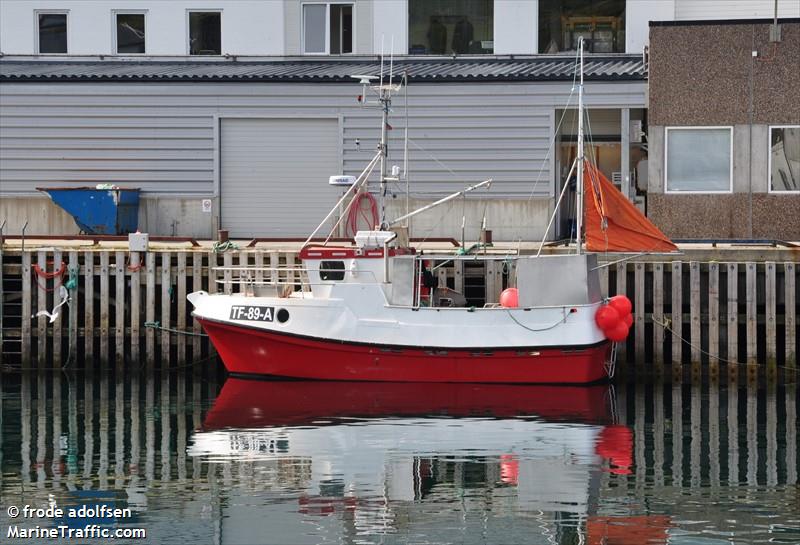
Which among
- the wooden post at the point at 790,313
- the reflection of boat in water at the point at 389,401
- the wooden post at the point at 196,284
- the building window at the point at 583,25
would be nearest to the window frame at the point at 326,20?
the building window at the point at 583,25

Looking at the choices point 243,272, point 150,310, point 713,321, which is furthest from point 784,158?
point 150,310

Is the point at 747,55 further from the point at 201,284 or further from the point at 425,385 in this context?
the point at 201,284

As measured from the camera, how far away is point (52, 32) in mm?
38406

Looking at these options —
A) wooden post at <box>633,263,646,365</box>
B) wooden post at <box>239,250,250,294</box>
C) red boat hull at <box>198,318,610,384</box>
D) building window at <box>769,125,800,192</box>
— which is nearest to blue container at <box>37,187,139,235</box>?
wooden post at <box>239,250,250,294</box>

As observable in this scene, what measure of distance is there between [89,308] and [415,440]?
902 centimetres

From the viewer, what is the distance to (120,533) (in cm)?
1638

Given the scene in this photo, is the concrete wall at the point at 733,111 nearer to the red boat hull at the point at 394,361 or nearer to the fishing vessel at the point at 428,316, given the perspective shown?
the fishing vessel at the point at 428,316

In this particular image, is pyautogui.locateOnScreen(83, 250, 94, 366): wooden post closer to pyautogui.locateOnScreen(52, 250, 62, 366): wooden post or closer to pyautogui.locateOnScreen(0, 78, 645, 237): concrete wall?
pyautogui.locateOnScreen(52, 250, 62, 366): wooden post

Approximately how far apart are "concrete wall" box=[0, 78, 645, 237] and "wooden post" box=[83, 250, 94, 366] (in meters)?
5.42

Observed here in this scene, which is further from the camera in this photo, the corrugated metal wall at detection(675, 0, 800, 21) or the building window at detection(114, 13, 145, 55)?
the building window at detection(114, 13, 145, 55)

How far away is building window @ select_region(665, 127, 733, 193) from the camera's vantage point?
30.7 m

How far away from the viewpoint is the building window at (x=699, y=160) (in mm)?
30719

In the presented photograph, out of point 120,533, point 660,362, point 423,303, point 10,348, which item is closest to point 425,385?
point 423,303

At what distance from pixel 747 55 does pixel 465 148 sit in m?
6.56
